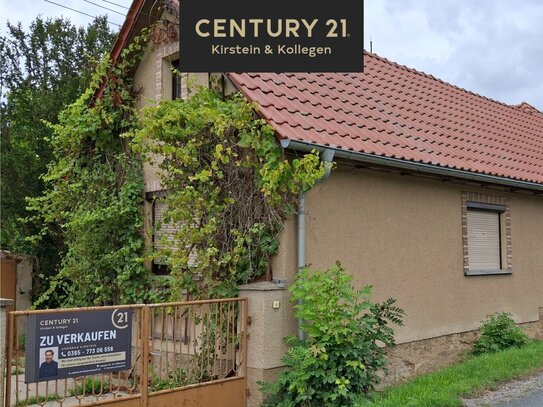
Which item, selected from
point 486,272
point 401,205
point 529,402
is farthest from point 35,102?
point 529,402

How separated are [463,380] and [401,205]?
2.47 meters

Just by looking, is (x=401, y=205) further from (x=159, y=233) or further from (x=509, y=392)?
(x=159, y=233)

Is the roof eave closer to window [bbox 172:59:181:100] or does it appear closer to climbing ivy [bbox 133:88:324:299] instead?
climbing ivy [bbox 133:88:324:299]

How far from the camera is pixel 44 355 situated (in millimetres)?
5246

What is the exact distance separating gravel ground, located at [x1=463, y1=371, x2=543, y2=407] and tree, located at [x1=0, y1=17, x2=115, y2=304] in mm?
6796

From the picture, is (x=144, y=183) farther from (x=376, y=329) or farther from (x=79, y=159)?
(x=376, y=329)

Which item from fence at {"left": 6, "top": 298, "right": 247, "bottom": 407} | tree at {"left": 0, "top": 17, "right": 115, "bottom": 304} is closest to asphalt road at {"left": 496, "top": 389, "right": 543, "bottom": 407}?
fence at {"left": 6, "top": 298, "right": 247, "bottom": 407}

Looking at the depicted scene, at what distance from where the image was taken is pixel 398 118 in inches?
390

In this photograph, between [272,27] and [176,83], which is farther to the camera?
[176,83]

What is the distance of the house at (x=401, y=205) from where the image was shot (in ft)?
A: 23.8

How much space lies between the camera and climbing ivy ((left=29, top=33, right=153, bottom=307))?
29.3 feet

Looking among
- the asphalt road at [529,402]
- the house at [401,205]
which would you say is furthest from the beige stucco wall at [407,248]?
the asphalt road at [529,402]

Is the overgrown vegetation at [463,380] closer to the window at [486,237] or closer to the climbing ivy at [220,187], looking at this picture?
the window at [486,237]

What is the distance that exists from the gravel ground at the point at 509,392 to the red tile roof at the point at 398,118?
9.74ft
